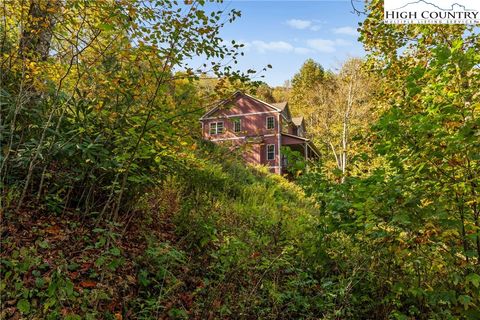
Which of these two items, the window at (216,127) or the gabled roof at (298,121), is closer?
the window at (216,127)

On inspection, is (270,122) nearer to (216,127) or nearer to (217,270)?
(216,127)

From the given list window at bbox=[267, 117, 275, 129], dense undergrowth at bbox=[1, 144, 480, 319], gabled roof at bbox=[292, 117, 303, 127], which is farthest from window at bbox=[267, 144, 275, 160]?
dense undergrowth at bbox=[1, 144, 480, 319]

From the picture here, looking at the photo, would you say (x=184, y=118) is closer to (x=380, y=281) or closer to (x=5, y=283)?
(x=5, y=283)

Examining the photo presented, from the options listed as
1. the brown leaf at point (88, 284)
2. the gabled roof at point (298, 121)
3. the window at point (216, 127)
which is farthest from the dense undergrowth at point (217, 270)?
the gabled roof at point (298, 121)

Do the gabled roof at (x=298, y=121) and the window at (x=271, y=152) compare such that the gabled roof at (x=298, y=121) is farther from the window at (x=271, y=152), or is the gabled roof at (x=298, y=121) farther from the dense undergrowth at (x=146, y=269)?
the dense undergrowth at (x=146, y=269)

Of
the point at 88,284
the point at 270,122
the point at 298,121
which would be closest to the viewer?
the point at 88,284

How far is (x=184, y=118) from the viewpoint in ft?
13.5

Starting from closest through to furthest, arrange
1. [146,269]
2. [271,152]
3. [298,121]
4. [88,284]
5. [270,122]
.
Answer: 1. [88,284]
2. [146,269]
3. [271,152]
4. [270,122]
5. [298,121]

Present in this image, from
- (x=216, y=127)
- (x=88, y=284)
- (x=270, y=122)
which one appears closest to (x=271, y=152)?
(x=270, y=122)

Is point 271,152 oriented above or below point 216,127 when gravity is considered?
below

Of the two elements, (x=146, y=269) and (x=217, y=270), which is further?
(x=217, y=270)

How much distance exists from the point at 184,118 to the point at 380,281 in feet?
11.0

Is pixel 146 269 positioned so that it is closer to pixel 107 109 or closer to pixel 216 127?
pixel 107 109

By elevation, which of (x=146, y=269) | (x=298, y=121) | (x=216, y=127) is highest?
(x=298, y=121)
